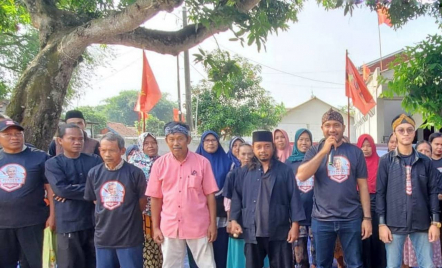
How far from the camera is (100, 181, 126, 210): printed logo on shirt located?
3705mm

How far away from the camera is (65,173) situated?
152 inches

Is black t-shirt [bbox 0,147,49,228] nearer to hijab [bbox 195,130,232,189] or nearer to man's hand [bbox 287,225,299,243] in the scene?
hijab [bbox 195,130,232,189]

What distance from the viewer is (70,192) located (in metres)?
3.77

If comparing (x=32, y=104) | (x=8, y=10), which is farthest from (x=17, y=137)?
(x=8, y=10)

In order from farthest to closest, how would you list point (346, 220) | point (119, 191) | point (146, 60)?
point (146, 60) < point (119, 191) < point (346, 220)

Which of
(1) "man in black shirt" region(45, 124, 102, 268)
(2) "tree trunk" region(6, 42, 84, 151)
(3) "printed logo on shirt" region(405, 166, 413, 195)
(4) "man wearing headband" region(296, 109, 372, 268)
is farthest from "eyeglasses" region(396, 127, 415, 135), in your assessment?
(2) "tree trunk" region(6, 42, 84, 151)

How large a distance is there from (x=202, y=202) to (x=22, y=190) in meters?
1.75

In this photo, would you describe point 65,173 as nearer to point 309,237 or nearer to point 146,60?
point 309,237

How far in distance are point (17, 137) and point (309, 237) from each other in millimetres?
3469

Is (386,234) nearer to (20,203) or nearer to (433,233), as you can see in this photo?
(433,233)

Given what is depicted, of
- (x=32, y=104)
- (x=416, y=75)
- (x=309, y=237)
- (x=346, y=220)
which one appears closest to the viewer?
(x=346, y=220)

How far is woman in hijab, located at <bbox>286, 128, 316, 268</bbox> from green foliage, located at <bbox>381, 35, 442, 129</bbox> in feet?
6.57

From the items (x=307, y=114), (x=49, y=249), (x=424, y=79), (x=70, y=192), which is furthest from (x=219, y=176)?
(x=307, y=114)

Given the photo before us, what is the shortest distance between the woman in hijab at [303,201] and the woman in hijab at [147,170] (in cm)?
162
